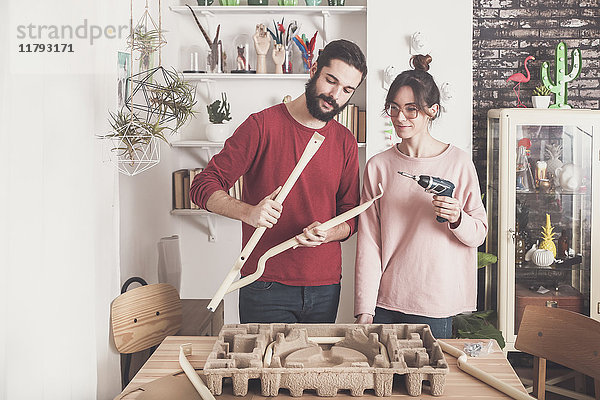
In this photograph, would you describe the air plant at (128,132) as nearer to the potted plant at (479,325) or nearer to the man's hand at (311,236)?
the man's hand at (311,236)

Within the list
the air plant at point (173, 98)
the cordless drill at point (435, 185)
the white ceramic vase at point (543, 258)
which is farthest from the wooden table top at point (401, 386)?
the white ceramic vase at point (543, 258)

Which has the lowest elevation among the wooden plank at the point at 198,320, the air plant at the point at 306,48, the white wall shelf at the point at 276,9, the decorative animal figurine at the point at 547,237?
the wooden plank at the point at 198,320

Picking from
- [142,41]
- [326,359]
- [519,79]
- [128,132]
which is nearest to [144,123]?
[128,132]

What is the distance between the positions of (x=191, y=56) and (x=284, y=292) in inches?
88.5

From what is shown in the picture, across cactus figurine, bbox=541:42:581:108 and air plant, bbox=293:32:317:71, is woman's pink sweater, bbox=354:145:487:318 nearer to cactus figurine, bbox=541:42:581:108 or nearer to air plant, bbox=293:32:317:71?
air plant, bbox=293:32:317:71

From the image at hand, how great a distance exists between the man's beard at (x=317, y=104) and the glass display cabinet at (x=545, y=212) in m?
1.93

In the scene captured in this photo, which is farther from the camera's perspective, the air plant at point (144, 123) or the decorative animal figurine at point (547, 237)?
the decorative animal figurine at point (547, 237)

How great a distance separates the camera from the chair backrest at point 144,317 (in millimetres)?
2402

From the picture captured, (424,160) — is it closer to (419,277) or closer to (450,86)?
(419,277)

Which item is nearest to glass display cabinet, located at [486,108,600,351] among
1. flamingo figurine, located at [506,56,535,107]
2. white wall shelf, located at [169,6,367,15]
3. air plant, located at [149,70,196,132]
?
flamingo figurine, located at [506,56,535,107]

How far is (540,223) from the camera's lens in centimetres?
388

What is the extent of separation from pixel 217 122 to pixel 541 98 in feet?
6.78

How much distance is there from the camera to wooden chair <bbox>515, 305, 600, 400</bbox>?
1.85 meters

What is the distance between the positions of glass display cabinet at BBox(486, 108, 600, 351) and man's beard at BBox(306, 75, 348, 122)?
6.32 feet
